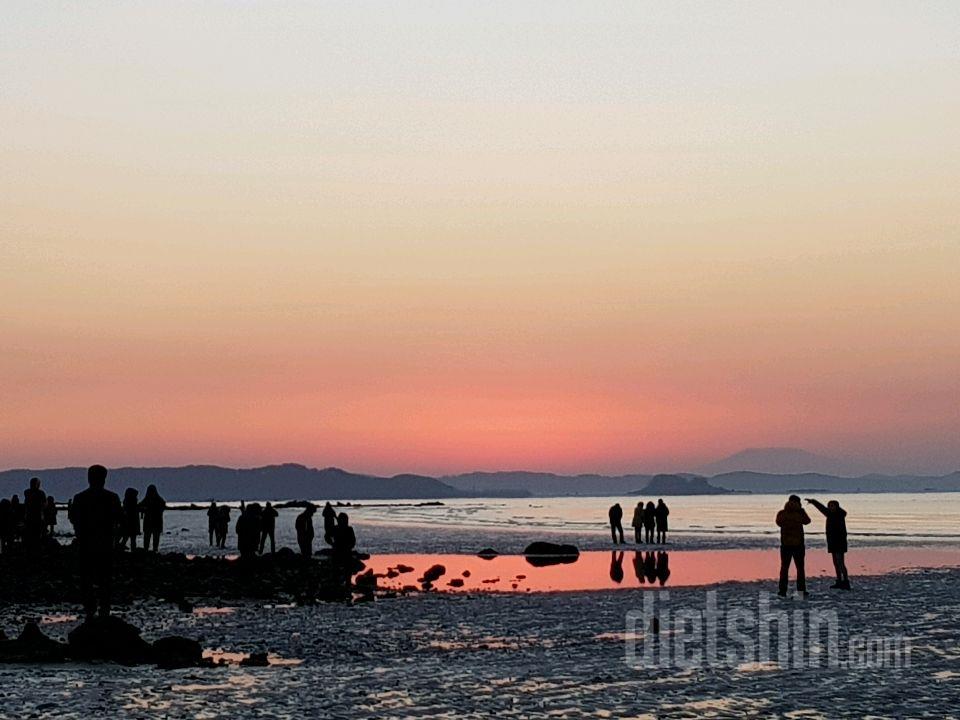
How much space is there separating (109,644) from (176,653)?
0.97 meters

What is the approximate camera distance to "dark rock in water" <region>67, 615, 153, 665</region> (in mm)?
16281

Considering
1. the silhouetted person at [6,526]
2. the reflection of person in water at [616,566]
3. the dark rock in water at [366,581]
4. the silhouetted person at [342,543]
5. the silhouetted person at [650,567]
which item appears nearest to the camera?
the dark rock in water at [366,581]

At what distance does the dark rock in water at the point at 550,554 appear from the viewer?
4366 centimetres

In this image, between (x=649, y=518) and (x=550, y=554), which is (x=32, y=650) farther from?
(x=649, y=518)

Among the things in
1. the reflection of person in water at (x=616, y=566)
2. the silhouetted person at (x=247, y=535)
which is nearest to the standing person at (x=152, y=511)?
the silhouetted person at (x=247, y=535)

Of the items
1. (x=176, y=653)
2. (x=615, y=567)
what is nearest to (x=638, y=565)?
(x=615, y=567)

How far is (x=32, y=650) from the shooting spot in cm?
1661

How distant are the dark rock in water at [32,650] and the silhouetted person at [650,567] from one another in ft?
59.8

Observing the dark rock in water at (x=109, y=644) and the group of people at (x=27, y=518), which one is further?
the group of people at (x=27, y=518)

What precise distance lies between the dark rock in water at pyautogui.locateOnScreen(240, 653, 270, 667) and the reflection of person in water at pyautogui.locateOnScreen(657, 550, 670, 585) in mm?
16602

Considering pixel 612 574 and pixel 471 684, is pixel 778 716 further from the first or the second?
pixel 612 574

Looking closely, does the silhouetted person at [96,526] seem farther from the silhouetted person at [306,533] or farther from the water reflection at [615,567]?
the silhouetted person at [306,533]

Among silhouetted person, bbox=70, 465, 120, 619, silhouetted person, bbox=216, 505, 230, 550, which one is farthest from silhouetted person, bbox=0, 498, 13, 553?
silhouetted person, bbox=70, 465, 120, 619

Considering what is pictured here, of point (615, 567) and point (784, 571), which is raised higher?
point (784, 571)
